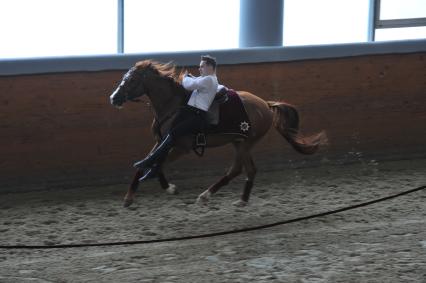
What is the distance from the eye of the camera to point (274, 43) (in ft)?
27.1

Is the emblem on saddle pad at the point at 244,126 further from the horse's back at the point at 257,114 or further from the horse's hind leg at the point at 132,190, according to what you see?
the horse's hind leg at the point at 132,190

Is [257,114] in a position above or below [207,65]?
below

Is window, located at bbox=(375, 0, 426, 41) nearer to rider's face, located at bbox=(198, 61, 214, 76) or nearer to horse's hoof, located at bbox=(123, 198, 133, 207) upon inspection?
rider's face, located at bbox=(198, 61, 214, 76)

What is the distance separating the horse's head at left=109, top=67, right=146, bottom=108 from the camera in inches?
266

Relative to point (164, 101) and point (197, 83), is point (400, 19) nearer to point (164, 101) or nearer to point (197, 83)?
point (197, 83)

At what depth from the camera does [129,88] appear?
22.2 ft

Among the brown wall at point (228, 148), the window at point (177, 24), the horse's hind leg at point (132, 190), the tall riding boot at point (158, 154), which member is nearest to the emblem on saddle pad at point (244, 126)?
the tall riding boot at point (158, 154)

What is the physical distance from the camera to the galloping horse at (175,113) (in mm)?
6809

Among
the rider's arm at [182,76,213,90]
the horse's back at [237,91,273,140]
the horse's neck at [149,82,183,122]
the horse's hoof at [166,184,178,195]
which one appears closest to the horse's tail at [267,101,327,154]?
the horse's back at [237,91,273,140]

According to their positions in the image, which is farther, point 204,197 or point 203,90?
point 204,197

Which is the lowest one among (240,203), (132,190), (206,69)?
(240,203)

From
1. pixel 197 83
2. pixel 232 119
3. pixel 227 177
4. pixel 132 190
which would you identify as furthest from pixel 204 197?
pixel 197 83

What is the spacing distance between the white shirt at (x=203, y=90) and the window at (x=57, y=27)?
126 cm

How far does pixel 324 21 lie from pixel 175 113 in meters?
2.41
